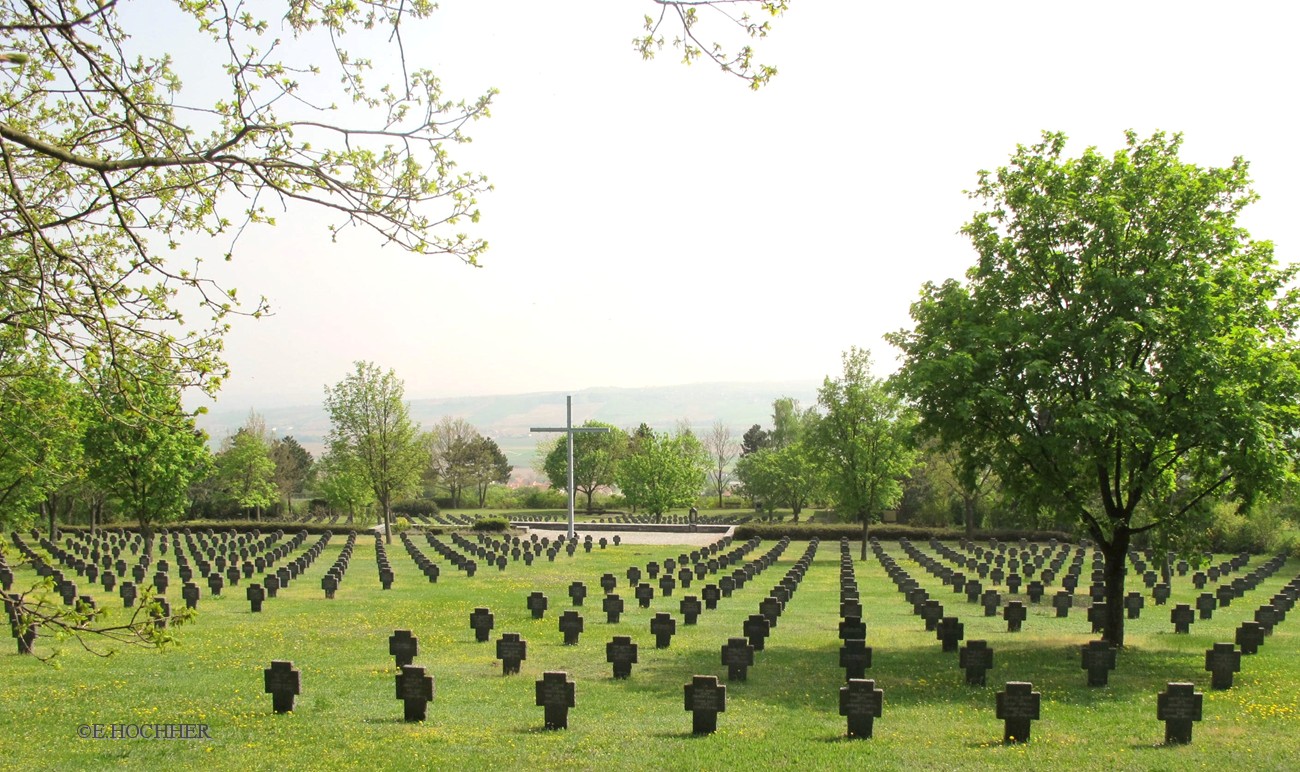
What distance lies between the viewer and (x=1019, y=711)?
35.6ft

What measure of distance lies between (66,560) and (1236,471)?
35350mm

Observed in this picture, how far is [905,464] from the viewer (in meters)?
44.1

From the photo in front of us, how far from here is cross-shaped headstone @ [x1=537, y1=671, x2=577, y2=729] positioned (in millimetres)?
11234

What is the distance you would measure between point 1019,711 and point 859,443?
33.1 m

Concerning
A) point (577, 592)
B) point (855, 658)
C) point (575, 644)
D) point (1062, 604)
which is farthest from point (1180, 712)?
point (577, 592)

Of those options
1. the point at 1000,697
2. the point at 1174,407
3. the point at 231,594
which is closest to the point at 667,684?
the point at 1000,697

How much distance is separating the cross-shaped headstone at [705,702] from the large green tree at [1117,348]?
7204mm

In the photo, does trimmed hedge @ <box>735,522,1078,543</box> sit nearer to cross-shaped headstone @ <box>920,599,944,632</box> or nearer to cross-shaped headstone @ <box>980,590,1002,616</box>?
cross-shaped headstone @ <box>980,590,1002,616</box>

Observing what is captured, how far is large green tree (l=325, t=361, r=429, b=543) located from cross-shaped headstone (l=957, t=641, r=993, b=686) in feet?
127

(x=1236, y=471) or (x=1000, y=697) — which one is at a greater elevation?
(x=1236, y=471)

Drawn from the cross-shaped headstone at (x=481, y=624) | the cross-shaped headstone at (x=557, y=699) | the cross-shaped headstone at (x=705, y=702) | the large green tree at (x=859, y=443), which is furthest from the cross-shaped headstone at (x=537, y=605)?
the large green tree at (x=859, y=443)

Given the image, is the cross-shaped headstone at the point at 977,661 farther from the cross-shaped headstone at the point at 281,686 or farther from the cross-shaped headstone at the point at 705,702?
the cross-shaped headstone at the point at 281,686

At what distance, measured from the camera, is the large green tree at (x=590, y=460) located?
89.5 metres

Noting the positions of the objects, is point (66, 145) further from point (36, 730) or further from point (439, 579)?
point (439, 579)
